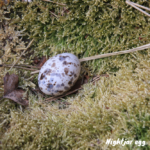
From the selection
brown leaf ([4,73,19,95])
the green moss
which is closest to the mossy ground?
the green moss

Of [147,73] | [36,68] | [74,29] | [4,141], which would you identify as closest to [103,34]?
[74,29]

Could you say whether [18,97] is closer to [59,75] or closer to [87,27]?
[59,75]

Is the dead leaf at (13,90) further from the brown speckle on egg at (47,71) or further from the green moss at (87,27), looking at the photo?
the green moss at (87,27)

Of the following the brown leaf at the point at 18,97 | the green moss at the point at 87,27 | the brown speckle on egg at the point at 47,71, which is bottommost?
the brown leaf at the point at 18,97

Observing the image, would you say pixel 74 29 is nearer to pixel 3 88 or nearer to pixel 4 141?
pixel 3 88

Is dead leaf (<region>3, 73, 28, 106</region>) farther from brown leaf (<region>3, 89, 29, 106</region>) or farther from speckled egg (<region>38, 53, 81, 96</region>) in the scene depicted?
speckled egg (<region>38, 53, 81, 96</region>)

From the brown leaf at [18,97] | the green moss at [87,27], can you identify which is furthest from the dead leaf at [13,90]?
the green moss at [87,27]

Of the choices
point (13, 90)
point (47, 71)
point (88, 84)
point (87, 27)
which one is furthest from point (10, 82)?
point (87, 27)

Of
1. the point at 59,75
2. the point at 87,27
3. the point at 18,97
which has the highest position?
the point at 87,27
